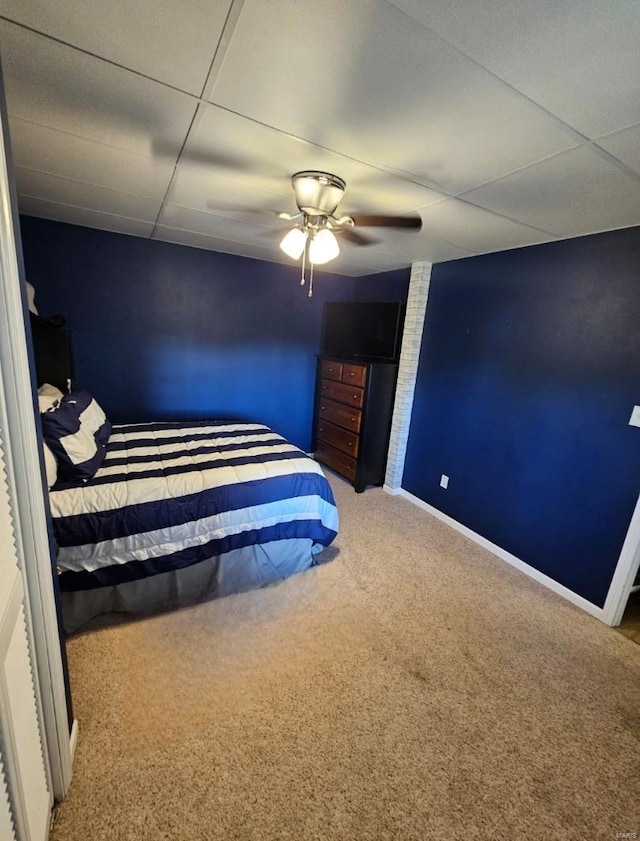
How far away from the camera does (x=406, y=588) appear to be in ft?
7.50

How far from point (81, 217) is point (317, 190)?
2203mm

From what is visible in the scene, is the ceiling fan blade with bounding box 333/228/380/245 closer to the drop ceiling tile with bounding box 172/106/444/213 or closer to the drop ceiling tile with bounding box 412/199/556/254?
the drop ceiling tile with bounding box 172/106/444/213

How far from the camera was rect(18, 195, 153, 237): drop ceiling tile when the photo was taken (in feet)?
8.16

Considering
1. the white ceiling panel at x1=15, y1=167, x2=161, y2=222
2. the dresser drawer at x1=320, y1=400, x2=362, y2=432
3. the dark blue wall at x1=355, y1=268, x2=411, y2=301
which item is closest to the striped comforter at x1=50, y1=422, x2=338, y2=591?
the dresser drawer at x1=320, y1=400, x2=362, y2=432

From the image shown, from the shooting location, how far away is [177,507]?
6.33 ft

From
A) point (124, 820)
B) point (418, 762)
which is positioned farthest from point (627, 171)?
A: point (124, 820)

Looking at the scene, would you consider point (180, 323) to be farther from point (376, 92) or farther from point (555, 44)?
point (555, 44)

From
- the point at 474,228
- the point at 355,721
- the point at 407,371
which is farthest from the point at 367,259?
the point at 355,721

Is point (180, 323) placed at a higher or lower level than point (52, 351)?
higher

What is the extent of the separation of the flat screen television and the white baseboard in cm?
150

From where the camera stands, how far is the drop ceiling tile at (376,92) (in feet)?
2.94

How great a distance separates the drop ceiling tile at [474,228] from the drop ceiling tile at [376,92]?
467 mm

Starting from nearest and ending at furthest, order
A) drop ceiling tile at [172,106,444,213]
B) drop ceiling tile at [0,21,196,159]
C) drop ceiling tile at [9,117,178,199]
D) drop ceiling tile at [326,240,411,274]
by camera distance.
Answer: drop ceiling tile at [0,21,196,159], drop ceiling tile at [172,106,444,213], drop ceiling tile at [9,117,178,199], drop ceiling tile at [326,240,411,274]

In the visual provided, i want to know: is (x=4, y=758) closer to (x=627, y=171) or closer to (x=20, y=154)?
(x=20, y=154)
